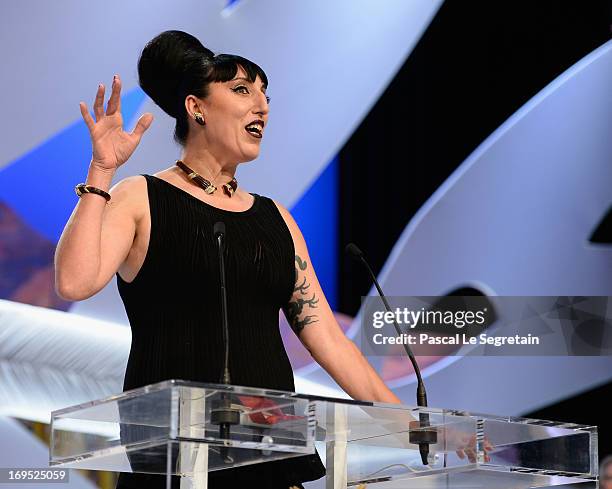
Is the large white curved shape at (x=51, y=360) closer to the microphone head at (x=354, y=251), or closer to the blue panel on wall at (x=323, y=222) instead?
the blue panel on wall at (x=323, y=222)

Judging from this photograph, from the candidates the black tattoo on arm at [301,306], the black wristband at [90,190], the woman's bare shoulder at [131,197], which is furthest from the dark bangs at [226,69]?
the black wristband at [90,190]

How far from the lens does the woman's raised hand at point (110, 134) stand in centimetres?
216

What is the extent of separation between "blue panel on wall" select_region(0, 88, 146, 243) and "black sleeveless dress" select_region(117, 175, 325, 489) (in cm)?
184

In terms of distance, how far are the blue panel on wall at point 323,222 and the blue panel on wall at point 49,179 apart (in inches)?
30.1

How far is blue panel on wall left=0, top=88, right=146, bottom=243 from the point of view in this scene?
13.6 ft

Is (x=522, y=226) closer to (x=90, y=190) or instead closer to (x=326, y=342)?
(x=326, y=342)

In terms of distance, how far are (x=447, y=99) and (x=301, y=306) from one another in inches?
86.2

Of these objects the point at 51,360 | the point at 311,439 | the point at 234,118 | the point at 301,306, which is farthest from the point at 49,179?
the point at 311,439

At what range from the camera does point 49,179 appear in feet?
13.8

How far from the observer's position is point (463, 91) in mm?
4512

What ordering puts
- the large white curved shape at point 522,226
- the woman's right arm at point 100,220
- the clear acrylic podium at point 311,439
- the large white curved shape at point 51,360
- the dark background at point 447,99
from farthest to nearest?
the dark background at point 447,99, the large white curved shape at point 522,226, the large white curved shape at point 51,360, the woman's right arm at point 100,220, the clear acrylic podium at point 311,439

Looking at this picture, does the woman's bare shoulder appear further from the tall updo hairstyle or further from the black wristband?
the tall updo hairstyle

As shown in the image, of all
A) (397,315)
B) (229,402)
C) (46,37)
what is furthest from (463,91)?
(229,402)

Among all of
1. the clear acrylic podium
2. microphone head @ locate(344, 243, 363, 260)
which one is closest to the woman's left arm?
microphone head @ locate(344, 243, 363, 260)
